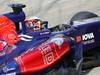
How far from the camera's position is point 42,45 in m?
5.16

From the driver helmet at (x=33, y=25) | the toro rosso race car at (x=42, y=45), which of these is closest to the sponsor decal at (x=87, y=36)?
the toro rosso race car at (x=42, y=45)

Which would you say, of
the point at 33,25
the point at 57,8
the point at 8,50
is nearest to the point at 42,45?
the point at 8,50

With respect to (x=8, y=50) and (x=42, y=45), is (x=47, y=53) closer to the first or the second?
(x=42, y=45)

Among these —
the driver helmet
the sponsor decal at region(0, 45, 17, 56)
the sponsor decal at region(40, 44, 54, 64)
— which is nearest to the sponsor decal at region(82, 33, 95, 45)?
the driver helmet

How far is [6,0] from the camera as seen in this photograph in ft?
39.0

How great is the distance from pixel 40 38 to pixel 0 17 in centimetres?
63

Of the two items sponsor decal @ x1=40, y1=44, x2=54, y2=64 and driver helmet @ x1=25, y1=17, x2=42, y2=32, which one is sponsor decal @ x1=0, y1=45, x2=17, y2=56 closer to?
sponsor decal @ x1=40, y1=44, x2=54, y2=64

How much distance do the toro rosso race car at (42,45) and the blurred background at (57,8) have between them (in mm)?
3448

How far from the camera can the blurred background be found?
9.77m

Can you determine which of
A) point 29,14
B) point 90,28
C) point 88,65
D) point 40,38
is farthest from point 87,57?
point 29,14

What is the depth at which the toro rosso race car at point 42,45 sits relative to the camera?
4895 mm

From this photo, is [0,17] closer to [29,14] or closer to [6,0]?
[29,14]

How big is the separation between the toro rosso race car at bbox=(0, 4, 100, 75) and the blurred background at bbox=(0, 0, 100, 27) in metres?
3.45

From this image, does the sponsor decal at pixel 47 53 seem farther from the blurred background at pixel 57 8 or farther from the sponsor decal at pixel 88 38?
the blurred background at pixel 57 8
